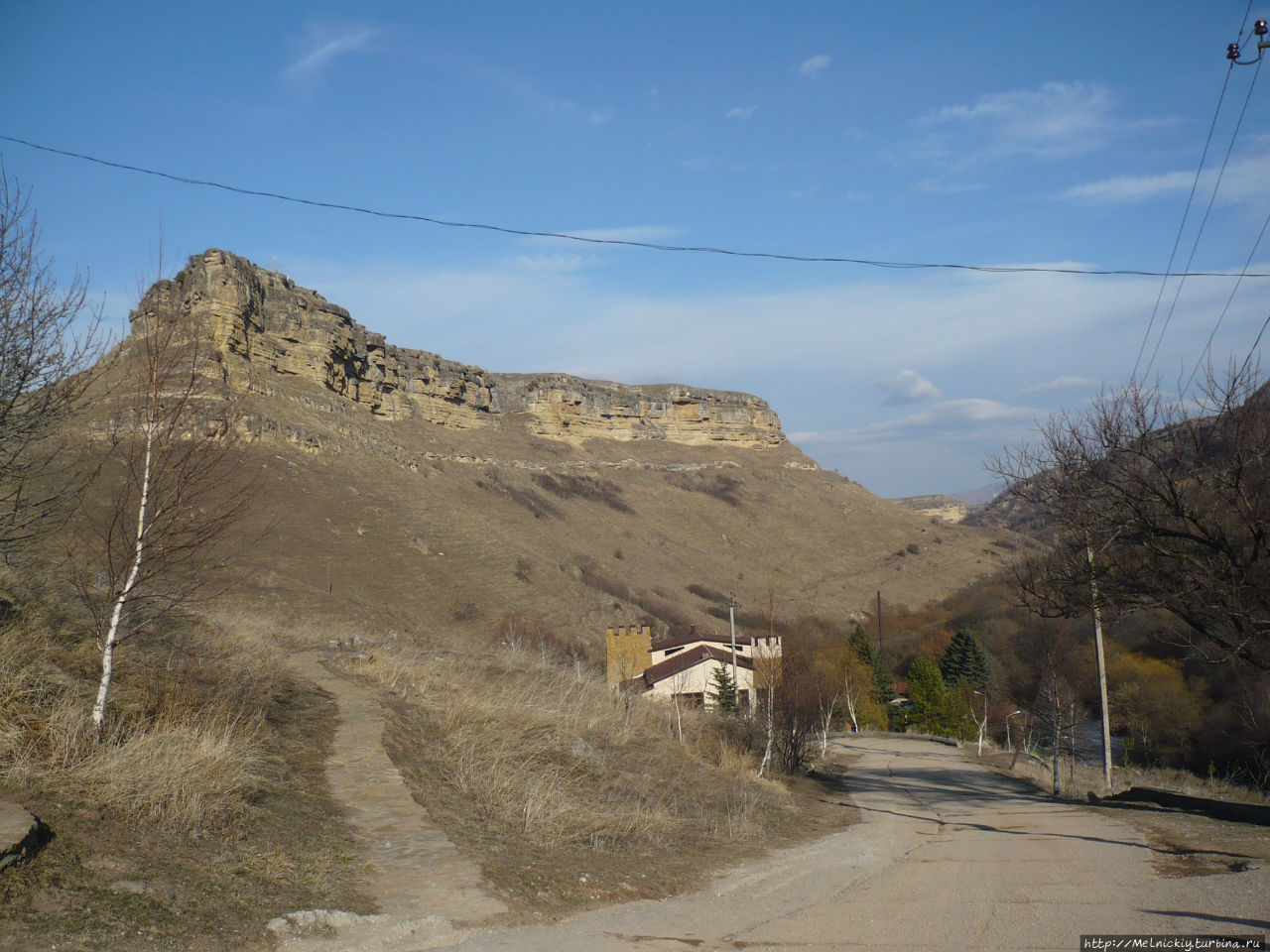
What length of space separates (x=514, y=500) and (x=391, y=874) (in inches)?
2586

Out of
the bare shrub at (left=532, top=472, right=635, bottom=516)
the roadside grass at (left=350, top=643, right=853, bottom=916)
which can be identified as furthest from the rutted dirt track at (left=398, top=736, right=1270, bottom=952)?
the bare shrub at (left=532, top=472, right=635, bottom=516)

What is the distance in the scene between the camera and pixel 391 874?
6.14 m

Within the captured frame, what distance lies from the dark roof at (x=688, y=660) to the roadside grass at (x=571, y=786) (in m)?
19.9

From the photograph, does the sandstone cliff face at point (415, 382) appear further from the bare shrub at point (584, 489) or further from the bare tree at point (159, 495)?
the bare tree at point (159, 495)

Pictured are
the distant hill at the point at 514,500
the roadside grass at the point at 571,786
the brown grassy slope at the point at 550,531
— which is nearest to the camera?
the roadside grass at the point at 571,786

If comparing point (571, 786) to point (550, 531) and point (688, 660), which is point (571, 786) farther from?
point (550, 531)

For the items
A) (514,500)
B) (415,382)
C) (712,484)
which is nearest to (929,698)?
(514,500)

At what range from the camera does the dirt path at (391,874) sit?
5.04 m

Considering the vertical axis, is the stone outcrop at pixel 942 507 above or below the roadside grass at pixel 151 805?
above

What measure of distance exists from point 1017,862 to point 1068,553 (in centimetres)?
734

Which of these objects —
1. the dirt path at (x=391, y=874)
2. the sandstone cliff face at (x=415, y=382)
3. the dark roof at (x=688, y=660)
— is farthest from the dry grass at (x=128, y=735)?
the sandstone cliff face at (x=415, y=382)

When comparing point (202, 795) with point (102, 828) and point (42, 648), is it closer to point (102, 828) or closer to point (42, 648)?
point (102, 828)

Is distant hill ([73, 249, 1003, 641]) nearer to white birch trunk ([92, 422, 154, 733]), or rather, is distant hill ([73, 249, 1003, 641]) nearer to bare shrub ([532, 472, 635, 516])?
bare shrub ([532, 472, 635, 516])

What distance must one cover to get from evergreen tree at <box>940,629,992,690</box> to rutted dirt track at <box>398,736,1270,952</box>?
144ft
